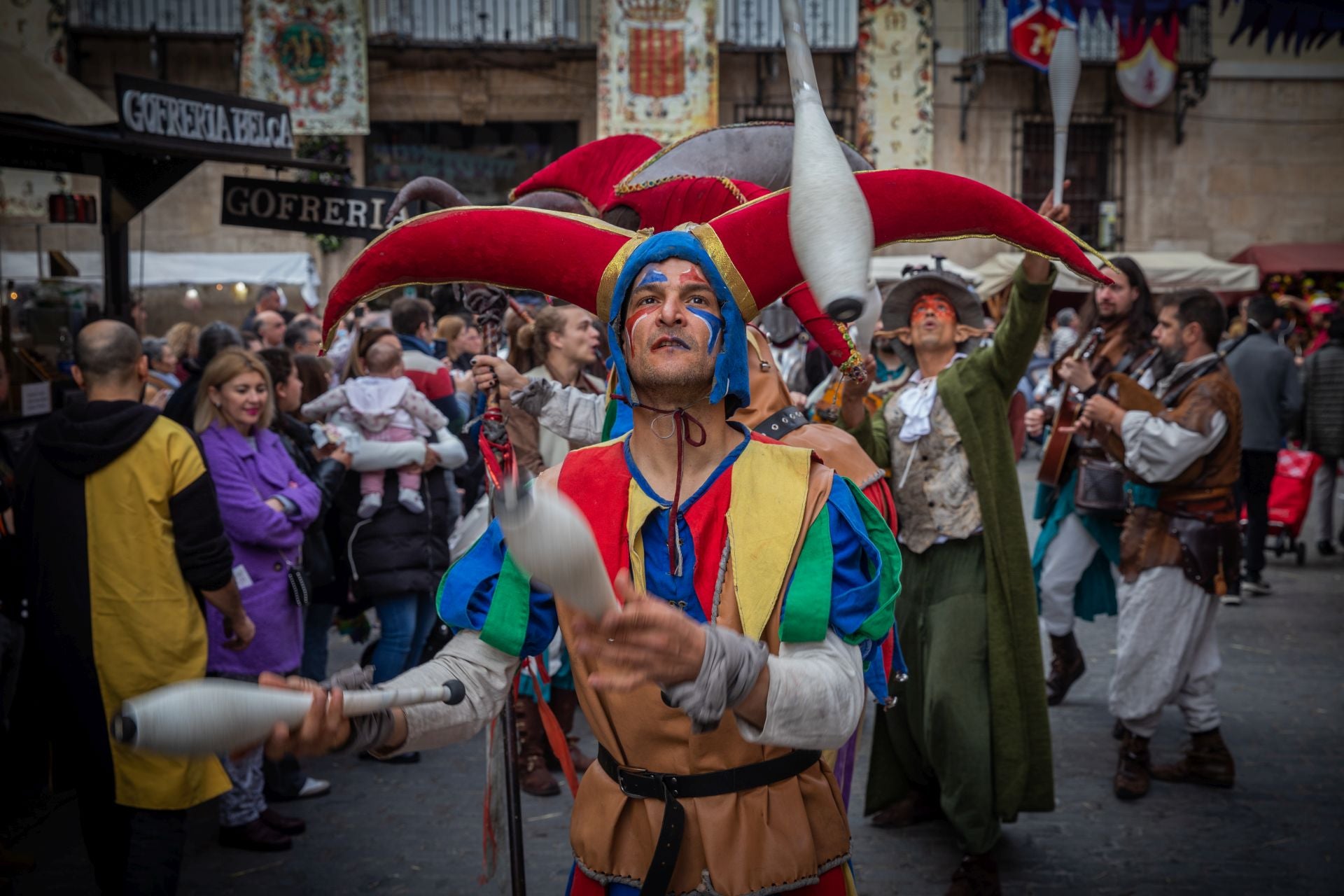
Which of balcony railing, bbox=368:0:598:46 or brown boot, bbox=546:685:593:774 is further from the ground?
balcony railing, bbox=368:0:598:46

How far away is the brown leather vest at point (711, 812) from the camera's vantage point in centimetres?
245

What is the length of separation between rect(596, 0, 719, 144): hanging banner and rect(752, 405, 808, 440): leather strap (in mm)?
17055

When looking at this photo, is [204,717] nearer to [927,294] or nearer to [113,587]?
[113,587]

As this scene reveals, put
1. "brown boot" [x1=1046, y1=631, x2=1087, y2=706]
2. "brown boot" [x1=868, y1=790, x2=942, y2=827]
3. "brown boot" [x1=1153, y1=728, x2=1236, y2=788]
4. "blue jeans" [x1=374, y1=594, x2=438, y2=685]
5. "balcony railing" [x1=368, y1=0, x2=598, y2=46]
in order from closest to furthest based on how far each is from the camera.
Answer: "brown boot" [x1=868, y1=790, x2=942, y2=827], "brown boot" [x1=1153, y1=728, x2=1236, y2=788], "blue jeans" [x1=374, y1=594, x2=438, y2=685], "brown boot" [x1=1046, y1=631, x2=1087, y2=706], "balcony railing" [x1=368, y1=0, x2=598, y2=46]

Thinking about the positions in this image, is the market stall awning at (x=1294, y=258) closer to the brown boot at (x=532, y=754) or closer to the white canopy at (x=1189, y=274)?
the white canopy at (x=1189, y=274)

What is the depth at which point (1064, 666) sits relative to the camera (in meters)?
6.63

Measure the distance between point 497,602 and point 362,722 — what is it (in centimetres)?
42

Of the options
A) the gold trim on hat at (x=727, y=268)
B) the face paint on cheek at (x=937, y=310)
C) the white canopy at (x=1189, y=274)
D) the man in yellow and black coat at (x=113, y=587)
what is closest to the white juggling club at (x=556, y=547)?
the gold trim on hat at (x=727, y=268)

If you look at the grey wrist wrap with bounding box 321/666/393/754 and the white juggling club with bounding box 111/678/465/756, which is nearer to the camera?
the white juggling club with bounding box 111/678/465/756

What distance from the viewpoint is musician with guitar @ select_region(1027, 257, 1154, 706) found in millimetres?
6215

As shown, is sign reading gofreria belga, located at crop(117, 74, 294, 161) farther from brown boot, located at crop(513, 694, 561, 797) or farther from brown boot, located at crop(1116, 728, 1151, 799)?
brown boot, located at crop(1116, 728, 1151, 799)

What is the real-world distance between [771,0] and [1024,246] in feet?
65.6

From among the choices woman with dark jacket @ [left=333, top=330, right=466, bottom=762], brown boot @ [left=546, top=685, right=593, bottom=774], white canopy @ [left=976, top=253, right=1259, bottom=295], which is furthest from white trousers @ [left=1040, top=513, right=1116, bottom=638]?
white canopy @ [left=976, top=253, right=1259, bottom=295]

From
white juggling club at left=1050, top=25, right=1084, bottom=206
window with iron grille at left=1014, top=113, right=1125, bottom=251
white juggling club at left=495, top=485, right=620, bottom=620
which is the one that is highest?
window with iron grille at left=1014, top=113, right=1125, bottom=251
